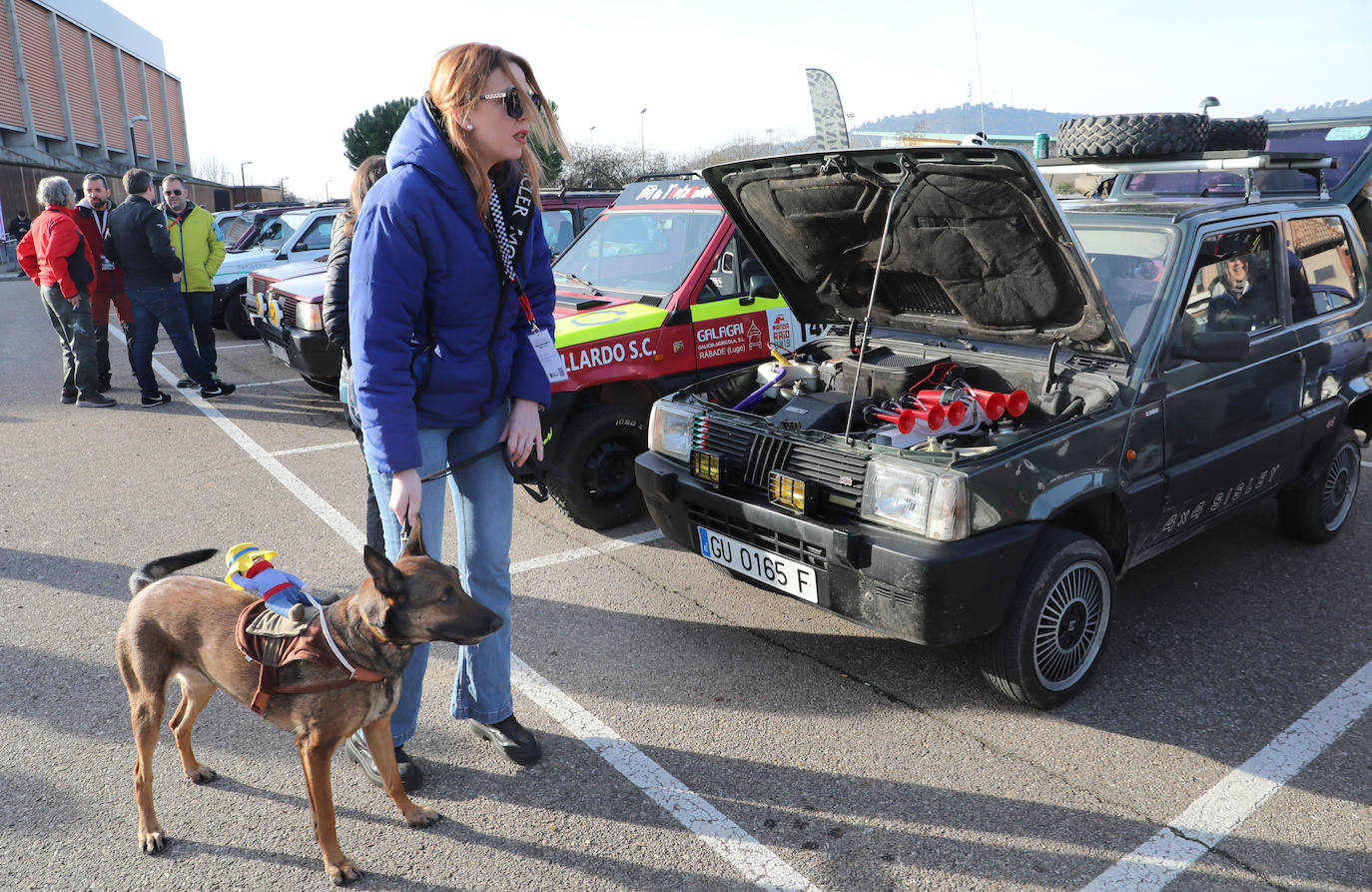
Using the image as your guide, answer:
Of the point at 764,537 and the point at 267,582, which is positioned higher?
the point at 267,582

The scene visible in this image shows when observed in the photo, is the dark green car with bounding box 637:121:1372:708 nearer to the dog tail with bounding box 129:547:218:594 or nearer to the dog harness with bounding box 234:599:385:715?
the dog harness with bounding box 234:599:385:715

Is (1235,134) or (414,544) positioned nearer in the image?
(414,544)

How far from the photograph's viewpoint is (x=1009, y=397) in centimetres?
346

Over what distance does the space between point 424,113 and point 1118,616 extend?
357 centimetres

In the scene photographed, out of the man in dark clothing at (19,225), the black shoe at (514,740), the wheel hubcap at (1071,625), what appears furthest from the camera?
the man in dark clothing at (19,225)

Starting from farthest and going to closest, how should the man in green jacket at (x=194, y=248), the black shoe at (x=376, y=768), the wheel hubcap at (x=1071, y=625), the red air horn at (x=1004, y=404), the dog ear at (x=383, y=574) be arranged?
1. the man in green jacket at (x=194, y=248)
2. the red air horn at (x=1004, y=404)
3. the wheel hubcap at (x=1071, y=625)
4. the black shoe at (x=376, y=768)
5. the dog ear at (x=383, y=574)

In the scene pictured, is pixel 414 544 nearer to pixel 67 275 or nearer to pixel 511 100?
pixel 511 100

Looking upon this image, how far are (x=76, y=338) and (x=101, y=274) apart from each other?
0.65m

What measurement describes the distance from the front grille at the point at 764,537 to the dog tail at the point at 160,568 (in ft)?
5.90

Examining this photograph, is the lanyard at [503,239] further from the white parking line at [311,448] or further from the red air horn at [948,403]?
the white parking line at [311,448]

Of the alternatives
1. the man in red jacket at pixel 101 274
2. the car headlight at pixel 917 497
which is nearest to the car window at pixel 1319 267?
the car headlight at pixel 917 497

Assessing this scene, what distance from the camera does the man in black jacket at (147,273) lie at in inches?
297

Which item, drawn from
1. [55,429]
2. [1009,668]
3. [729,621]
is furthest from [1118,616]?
[55,429]

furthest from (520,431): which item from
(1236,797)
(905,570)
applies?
(1236,797)
